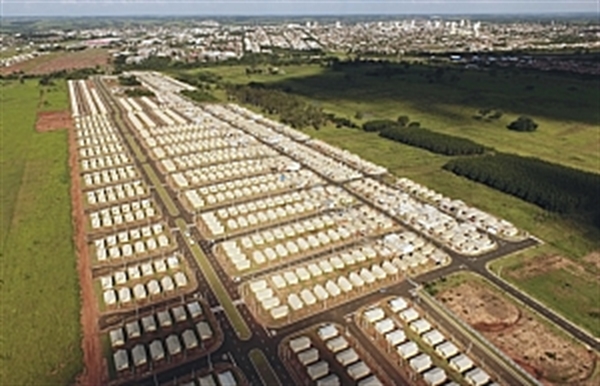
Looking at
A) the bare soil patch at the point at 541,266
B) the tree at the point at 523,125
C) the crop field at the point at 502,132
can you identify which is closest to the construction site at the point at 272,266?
the bare soil patch at the point at 541,266

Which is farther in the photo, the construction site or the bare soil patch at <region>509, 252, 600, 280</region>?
the bare soil patch at <region>509, 252, 600, 280</region>

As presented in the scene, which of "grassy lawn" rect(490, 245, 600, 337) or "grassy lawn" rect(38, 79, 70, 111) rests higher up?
"grassy lawn" rect(38, 79, 70, 111)

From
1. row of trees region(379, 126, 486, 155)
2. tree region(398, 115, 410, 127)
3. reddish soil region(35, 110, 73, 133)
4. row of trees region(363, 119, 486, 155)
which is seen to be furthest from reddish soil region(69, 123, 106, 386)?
tree region(398, 115, 410, 127)

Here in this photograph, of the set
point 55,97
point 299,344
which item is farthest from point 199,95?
point 299,344

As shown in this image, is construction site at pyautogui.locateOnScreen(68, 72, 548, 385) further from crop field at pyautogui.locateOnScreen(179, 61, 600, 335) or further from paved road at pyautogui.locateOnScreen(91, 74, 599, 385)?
crop field at pyautogui.locateOnScreen(179, 61, 600, 335)

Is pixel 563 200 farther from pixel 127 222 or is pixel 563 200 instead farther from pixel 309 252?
pixel 127 222

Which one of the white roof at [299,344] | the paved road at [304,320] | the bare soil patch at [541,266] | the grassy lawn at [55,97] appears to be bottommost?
the bare soil patch at [541,266]

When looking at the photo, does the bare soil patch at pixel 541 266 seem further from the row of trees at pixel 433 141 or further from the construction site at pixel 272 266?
the row of trees at pixel 433 141
